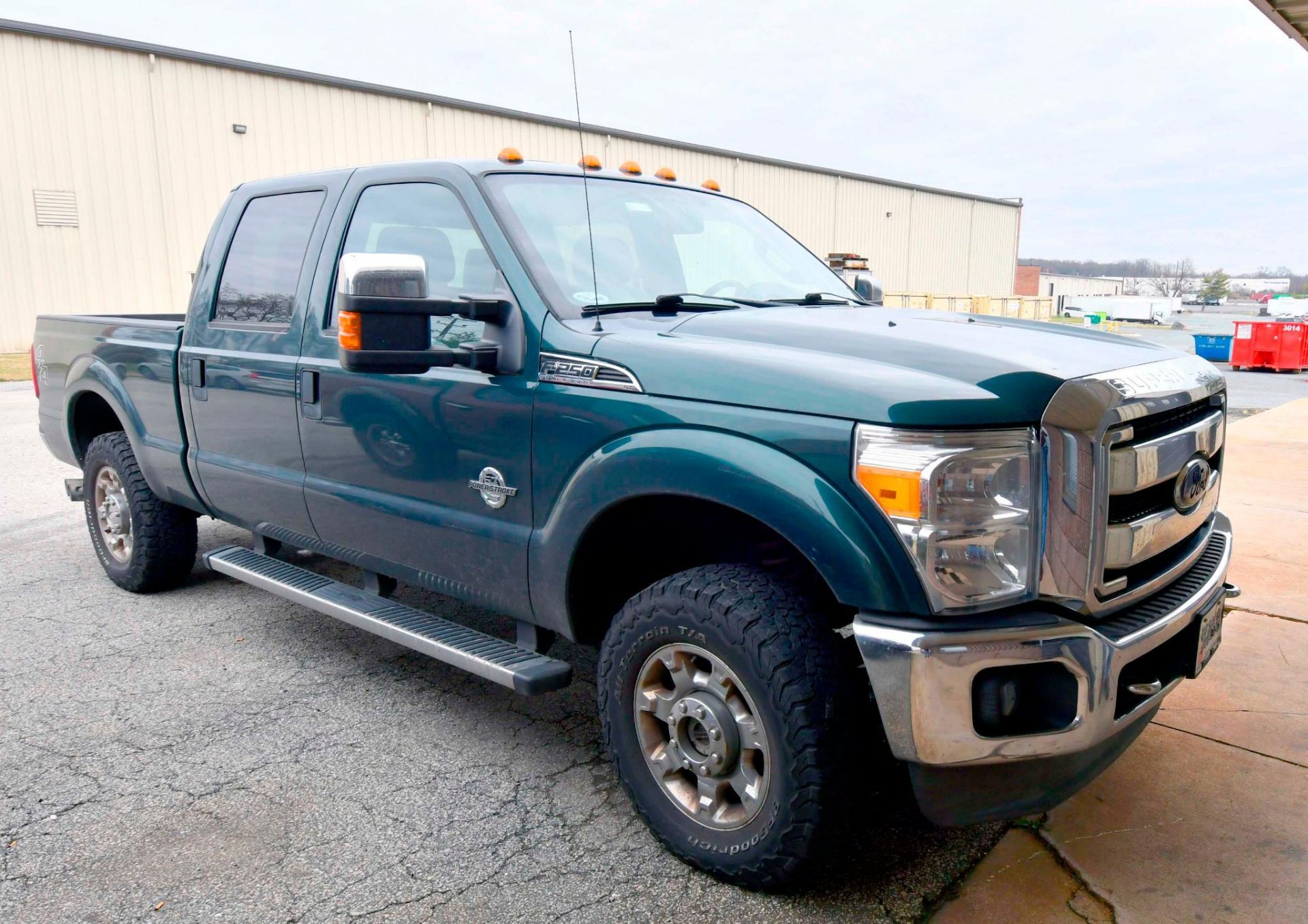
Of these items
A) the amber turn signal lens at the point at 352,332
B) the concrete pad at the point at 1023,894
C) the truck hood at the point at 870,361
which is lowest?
the concrete pad at the point at 1023,894

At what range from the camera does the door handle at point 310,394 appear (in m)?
3.58

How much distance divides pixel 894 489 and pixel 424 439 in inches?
64.9

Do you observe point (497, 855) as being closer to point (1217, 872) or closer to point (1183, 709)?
point (1217, 872)

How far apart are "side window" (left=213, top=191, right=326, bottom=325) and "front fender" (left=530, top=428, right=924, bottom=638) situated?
1.73m

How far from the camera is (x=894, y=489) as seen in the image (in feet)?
6.98

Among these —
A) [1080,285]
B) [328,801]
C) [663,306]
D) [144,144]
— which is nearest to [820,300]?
[663,306]

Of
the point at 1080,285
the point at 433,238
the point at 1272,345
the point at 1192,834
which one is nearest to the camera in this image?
the point at 1192,834

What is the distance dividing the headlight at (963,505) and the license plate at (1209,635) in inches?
29.6

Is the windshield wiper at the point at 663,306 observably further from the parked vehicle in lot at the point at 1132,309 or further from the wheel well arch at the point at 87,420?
the parked vehicle in lot at the point at 1132,309

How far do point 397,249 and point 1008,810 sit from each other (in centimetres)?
263

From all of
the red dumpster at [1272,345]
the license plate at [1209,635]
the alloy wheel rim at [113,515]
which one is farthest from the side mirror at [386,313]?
the red dumpster at [1272,345]

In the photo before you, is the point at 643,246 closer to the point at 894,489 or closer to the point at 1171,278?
the point at 894,489

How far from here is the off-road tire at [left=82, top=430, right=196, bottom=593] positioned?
187 inches

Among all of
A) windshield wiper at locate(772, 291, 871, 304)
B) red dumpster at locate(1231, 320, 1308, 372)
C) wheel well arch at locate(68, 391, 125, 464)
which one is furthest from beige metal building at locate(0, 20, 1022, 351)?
windshield wiper at locate(772, 291, 871, 304)
